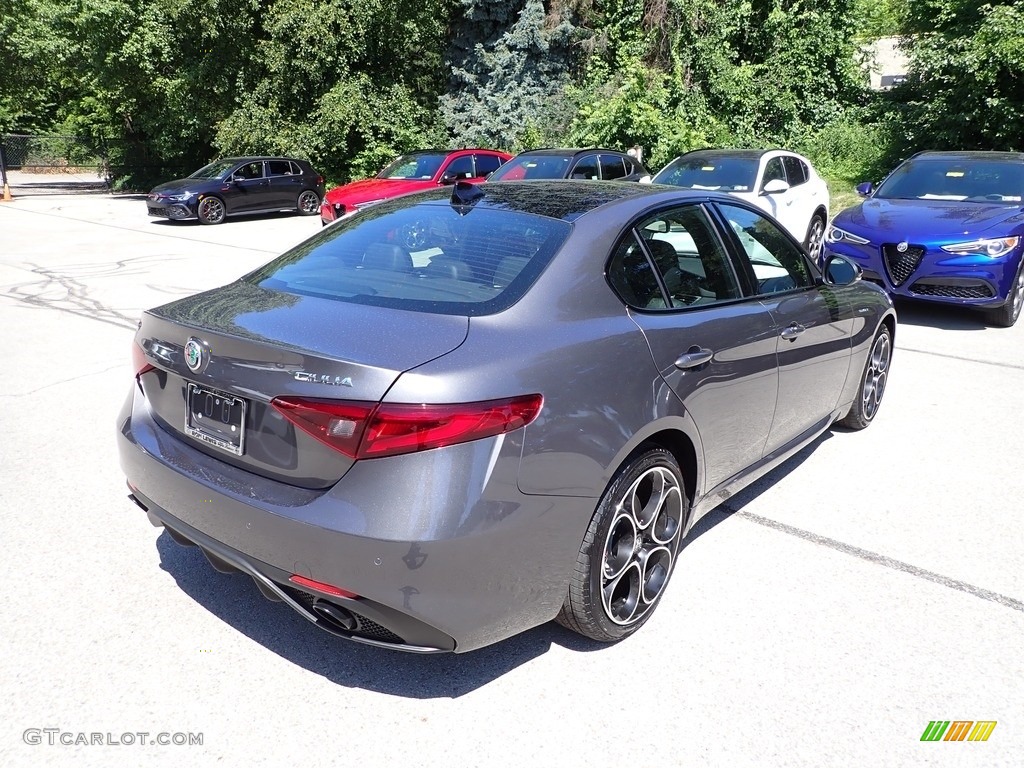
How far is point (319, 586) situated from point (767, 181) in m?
10.1

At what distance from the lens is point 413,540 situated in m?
2.33

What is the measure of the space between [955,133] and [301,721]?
1861 centimetres

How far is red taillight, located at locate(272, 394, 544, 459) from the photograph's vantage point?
2334 millimetres

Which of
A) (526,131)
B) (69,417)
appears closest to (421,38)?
(526,131)

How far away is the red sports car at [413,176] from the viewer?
591 inches

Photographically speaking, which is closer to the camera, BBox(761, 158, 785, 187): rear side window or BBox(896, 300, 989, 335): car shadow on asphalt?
BBox(896, 300, 989, 335): car shadow on asphalt

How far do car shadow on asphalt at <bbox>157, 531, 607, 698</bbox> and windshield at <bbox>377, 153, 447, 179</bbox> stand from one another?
13624mm

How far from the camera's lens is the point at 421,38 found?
25.1 metres

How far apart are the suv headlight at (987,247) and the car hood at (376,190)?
9433 mm

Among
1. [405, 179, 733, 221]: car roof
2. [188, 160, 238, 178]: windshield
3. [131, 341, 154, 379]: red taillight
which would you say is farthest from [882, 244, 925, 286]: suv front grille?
[188, 160, 238, 178]: windshield

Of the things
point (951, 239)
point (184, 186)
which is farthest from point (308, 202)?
point (951, 239)

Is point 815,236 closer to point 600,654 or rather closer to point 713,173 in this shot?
point 713,173

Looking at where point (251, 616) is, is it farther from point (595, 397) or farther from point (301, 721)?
point (595, 397)

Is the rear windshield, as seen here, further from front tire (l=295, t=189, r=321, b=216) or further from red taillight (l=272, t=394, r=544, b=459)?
front tire (l=295, t=189, r=321, b=216)
